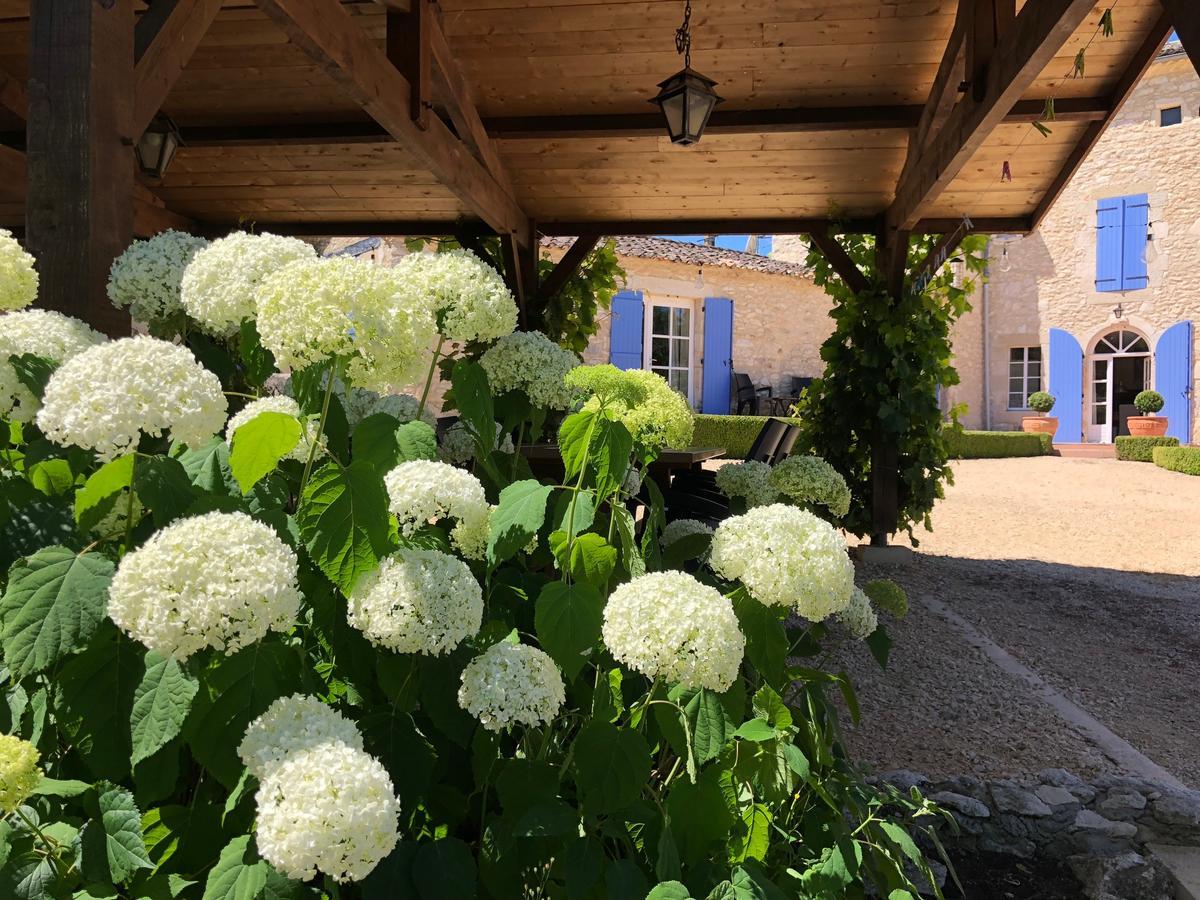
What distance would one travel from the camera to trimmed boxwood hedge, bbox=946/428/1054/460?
15.0 m

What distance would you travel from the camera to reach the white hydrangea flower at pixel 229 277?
1.16 metres

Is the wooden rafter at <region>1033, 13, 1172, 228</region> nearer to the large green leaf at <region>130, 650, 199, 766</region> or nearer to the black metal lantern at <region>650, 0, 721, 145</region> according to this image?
the black metal lantern at <region>650, 0, 721, 145</region>

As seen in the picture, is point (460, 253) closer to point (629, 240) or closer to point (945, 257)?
point (945, 257)

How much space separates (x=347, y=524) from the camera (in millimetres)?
957

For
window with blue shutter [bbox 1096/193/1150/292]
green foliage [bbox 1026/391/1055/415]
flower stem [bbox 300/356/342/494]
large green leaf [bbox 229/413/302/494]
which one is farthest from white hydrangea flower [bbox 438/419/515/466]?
window with blue shutter [bbox 1096/193/1150/292]

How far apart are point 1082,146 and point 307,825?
17.7 ft

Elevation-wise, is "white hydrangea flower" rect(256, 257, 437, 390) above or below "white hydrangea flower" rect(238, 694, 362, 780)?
above

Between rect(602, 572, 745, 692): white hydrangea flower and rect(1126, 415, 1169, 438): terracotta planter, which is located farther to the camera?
rect(1126, 415, 1169, 438): terracotta planter

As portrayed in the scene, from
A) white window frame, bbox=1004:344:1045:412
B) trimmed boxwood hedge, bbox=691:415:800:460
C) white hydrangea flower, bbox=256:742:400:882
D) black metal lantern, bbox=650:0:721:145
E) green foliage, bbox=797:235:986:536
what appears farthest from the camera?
white window frame, bbox=1004:344:1045:412

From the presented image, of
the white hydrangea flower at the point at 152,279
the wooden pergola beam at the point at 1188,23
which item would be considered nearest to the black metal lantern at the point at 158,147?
the white hydrangea flower at the point at 152,279

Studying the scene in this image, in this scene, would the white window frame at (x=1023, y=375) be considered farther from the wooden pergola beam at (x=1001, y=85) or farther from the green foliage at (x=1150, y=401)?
the wooden pergola beam at (x=1001, y=85)

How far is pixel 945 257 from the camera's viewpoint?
19.9 ft

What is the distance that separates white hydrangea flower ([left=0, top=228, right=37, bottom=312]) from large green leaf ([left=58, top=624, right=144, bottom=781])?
59cm

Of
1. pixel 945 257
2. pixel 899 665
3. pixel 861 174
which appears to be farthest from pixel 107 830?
pixel 945 257
